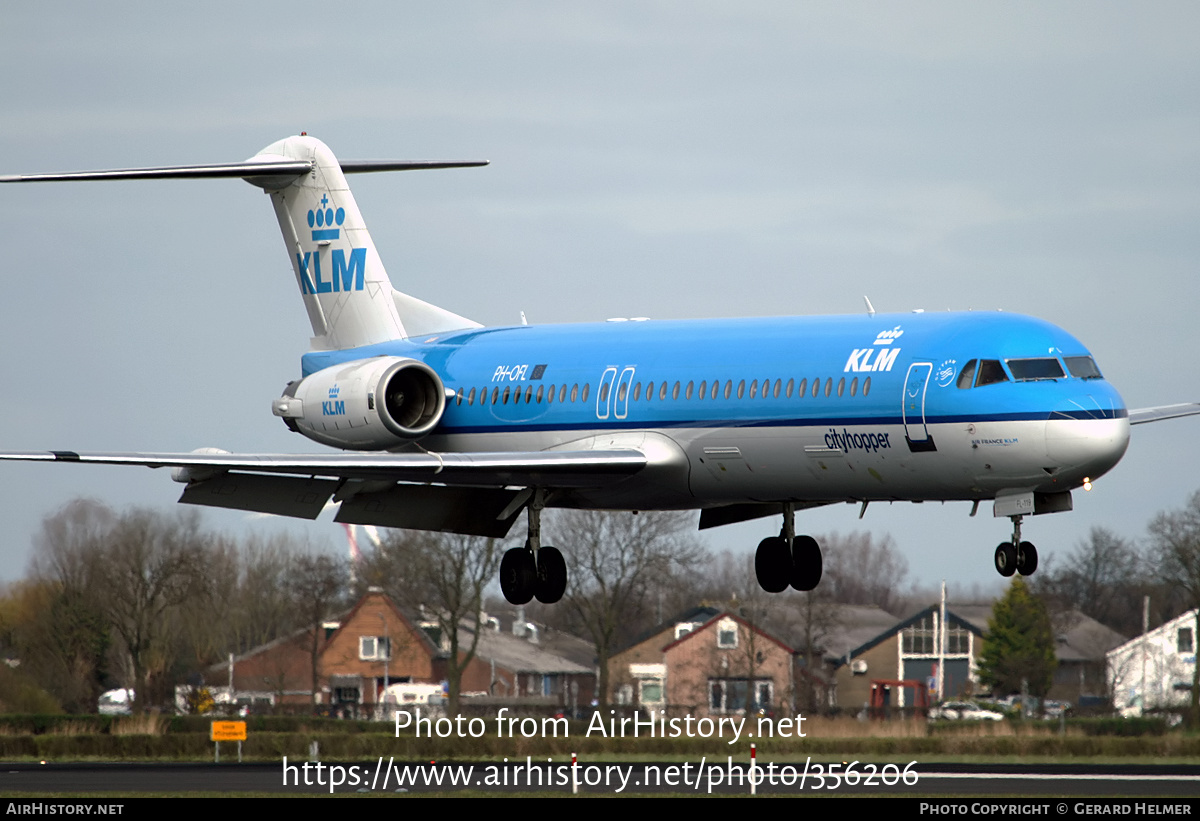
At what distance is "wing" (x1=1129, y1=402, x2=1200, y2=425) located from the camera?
102ft

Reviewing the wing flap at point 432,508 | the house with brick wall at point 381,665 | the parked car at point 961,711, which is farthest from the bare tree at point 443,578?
the wing flap at point 432,508

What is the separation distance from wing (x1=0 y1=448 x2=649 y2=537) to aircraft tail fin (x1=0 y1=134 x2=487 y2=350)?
417 cm

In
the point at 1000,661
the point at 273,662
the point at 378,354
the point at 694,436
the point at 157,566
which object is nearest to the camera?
the point at 694,436

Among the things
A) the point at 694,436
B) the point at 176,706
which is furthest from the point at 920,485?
the point at 176,706

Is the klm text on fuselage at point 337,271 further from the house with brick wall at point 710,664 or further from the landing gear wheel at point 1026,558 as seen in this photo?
the house with brick wall at point 710,664

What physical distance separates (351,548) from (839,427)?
61.0m

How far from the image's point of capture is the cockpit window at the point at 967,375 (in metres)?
→ 26.9

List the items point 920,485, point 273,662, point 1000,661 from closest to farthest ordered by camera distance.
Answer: point 920,485
point 273,662
point 1000,661

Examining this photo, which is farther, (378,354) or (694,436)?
(378,354)

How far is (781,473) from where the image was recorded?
Result: 2900cm

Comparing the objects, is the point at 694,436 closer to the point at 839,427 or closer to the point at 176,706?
the point at 839,427

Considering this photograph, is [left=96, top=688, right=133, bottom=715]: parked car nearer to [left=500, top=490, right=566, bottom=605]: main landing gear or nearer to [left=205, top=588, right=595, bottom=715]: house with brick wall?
[left=205, top=588, right=595, bottom=715]: house with brick wall

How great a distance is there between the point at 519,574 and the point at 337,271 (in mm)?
8431
